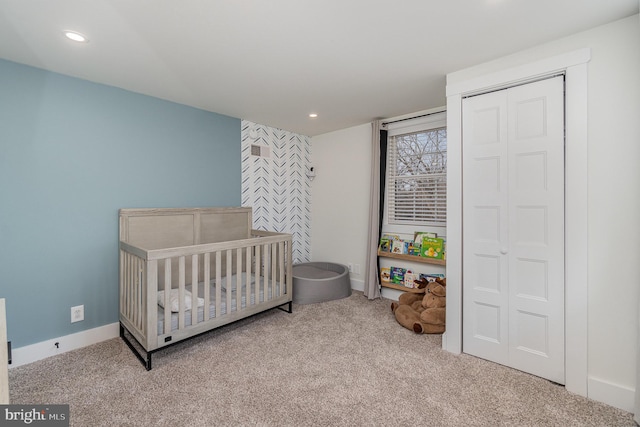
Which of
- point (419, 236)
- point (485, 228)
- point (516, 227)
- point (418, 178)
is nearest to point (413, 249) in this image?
point (419, 236)

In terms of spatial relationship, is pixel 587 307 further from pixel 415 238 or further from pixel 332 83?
pixel 332 83

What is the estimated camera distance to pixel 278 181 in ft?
12.7

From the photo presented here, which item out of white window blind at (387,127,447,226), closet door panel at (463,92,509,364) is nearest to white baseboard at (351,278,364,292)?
white window blind at (387,127,447,226)

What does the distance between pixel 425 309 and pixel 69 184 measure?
3.18 metres

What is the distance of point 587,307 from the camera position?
171cm

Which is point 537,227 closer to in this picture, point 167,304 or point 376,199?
point 376,199

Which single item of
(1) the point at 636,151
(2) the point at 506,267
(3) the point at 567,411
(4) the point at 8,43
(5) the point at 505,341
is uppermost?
(4) the point at 8,43

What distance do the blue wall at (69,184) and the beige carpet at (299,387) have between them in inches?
16.9

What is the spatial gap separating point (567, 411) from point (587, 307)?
594mm

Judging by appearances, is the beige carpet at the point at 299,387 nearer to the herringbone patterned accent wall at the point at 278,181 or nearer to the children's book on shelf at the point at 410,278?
the children's book on shelf at the point at 410,278

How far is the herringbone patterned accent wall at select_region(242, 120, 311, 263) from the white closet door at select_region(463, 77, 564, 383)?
2.38 meters

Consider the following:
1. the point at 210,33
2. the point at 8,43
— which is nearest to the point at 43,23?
the point at 8,43

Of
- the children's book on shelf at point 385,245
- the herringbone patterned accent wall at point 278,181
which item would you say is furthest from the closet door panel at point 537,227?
the herringbone patterned accent wall at point 278,181

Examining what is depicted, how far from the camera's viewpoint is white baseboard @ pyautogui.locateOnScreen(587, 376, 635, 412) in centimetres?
158
